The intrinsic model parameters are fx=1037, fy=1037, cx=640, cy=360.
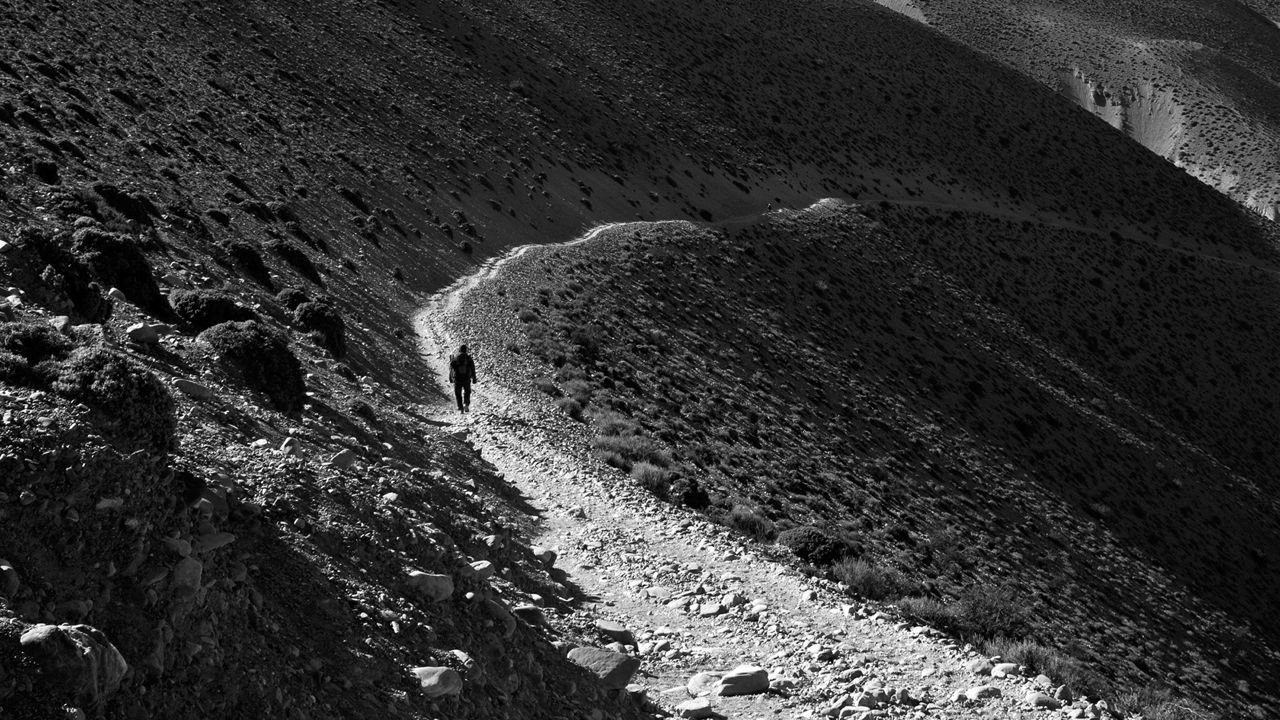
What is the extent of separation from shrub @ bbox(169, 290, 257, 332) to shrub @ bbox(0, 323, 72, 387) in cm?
819

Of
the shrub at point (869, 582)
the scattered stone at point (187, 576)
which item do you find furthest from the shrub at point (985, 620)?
the scattered stone at point (187, 576)

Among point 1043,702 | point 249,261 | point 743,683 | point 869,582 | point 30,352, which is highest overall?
point 1043,702

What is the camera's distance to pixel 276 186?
1390 inches

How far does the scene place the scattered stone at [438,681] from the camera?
755 cm

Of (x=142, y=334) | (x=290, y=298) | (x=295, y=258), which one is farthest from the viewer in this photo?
(x=295, y=258)

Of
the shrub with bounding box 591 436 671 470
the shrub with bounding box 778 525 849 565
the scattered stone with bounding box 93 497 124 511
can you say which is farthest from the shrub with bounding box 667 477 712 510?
the scattered stone with bounding box 93 497 124 511

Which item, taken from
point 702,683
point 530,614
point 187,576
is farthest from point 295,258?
point 187,576

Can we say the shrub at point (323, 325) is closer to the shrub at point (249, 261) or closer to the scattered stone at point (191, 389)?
the shrub at point (249, 261)

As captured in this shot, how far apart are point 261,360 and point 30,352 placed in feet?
21.0

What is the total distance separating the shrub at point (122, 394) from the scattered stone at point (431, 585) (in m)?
2.31

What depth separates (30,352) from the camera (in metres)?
7.45

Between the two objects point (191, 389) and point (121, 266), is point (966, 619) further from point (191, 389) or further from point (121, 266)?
point (121, 266)

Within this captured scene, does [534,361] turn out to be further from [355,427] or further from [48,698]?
[48,698]

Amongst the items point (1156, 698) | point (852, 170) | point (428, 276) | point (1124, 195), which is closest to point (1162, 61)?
point (1124, 195)
